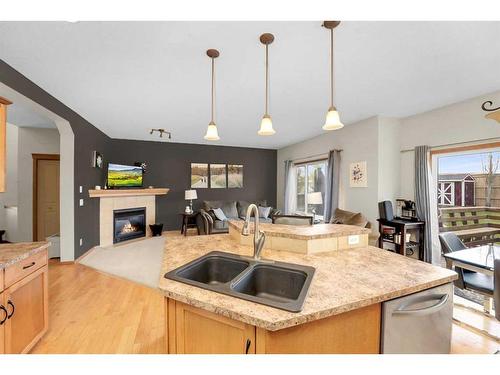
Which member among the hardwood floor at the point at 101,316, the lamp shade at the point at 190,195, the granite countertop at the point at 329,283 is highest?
the lamp shade at the point at 190,195

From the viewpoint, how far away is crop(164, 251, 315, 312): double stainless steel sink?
1182 millimetres

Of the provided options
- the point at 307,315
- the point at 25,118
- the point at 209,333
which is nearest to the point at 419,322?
the point at 307,315

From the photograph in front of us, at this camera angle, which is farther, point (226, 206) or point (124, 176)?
point (226, 206)

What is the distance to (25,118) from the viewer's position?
12.9 feet

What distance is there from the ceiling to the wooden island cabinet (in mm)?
2917

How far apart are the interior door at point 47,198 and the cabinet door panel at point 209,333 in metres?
5.27

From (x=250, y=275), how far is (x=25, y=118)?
5018 mm

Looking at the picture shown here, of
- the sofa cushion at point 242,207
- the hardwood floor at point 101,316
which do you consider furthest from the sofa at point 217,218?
the hardwood floor at point 101,316

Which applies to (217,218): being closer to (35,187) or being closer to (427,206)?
(35,187)

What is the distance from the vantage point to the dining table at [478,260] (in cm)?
180

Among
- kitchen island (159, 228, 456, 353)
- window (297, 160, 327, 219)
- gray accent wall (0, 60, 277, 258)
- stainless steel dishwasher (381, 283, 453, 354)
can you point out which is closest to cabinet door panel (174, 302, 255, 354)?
kitchen island (159, 228, 456, 353)

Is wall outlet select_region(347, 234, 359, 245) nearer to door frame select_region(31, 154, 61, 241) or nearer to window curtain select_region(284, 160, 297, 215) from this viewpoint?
window curtain select_region(284, 160, 297, 215)

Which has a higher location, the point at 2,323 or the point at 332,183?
the point at 332,183

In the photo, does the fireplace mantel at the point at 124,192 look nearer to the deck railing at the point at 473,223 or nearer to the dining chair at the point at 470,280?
the dining chair at the point at 470,280
